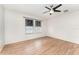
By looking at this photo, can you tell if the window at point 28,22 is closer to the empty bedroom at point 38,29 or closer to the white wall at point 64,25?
the empty bedroom at point 38,29

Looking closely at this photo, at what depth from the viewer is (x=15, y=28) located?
1881 mm

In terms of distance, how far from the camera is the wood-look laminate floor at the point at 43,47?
1671 millimetres

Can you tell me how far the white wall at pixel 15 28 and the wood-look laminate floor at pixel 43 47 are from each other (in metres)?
0.13

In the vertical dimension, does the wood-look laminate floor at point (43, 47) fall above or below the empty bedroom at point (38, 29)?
below

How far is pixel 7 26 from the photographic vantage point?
1720mm

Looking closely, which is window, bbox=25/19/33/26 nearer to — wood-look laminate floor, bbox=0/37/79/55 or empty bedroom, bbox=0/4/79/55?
empty bedroom, bbox=0/4/79/55

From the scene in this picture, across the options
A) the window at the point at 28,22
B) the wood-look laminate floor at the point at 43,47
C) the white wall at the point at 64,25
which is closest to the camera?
the wood-look laminate floor at the point at 43,47

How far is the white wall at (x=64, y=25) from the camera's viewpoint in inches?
77.0

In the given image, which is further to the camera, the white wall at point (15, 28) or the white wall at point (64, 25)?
the white wall at point (64, 25)

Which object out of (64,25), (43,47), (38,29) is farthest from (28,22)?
(64,25)

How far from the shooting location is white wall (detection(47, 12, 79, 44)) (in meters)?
1.96

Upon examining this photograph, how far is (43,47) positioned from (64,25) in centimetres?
76

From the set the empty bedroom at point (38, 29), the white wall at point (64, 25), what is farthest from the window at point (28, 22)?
the white wall at point (64, 25)

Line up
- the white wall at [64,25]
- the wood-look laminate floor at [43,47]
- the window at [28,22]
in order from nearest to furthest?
the wood-look laminate floor at [43,47] < the window at [28,22] < the white wall at [64,25]
